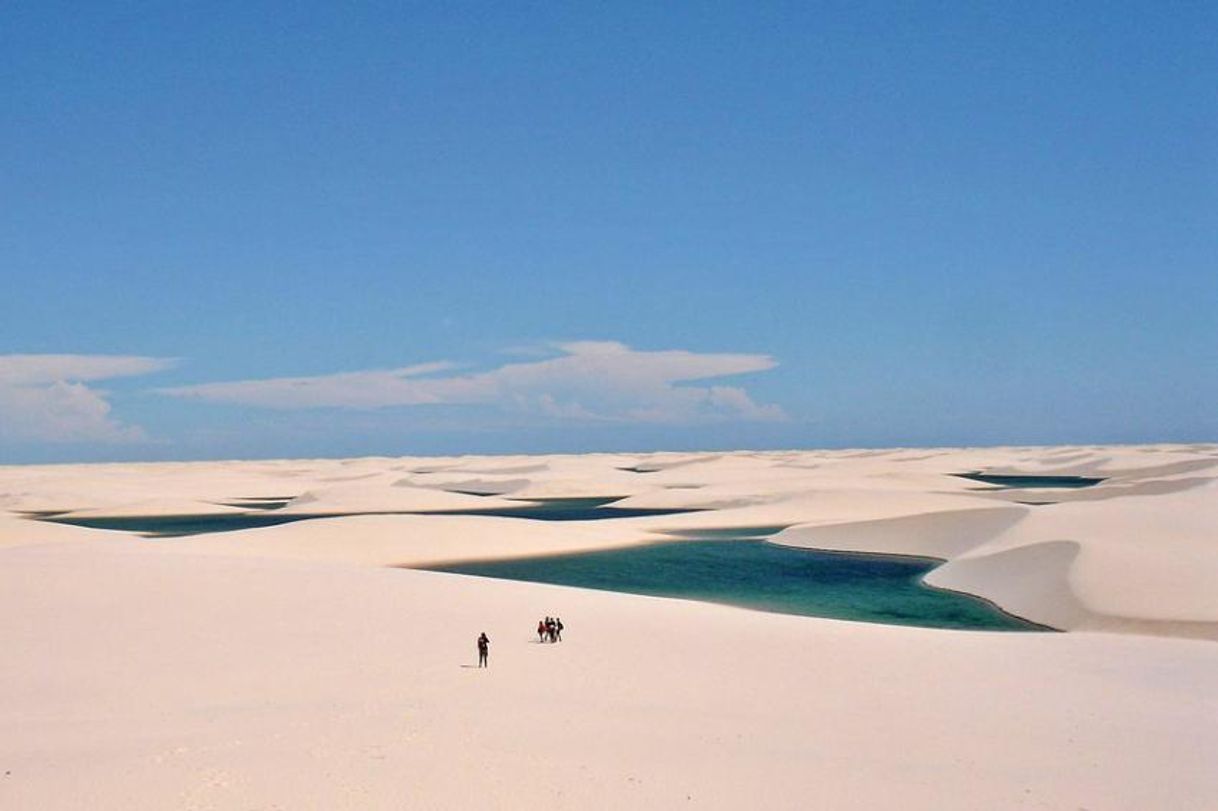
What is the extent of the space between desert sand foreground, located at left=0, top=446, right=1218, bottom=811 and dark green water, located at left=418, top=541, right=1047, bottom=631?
6.20 feet

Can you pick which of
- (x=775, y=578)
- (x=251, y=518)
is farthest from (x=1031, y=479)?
(x=775, y=578)

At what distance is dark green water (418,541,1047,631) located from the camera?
1101 inches

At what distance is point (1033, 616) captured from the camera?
2662 centimetres

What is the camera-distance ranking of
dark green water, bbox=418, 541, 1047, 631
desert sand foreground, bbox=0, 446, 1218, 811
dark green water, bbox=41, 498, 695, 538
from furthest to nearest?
dark green water, bbox=41, 498, 695, 538 < dark green water, bbox=418, 541, 1047, 631 < desert sand foreground, bbox=0, 446, 1218, 811

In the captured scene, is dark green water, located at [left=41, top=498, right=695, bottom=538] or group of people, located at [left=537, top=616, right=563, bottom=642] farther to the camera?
dark green water, located at [left=41, top=498, right=695, bottom=538]

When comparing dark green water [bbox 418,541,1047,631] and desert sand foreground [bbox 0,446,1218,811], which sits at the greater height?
desert sand foreground [bbox 0,446,1218,811]

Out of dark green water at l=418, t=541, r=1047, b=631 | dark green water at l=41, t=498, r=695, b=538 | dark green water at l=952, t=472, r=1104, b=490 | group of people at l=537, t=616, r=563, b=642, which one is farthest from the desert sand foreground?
dark green water at l=952, t=472, r=1104, b=490

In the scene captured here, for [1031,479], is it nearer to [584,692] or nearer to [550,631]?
[550,631]

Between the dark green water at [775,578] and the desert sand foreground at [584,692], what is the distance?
189cm

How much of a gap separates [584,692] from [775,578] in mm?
21438

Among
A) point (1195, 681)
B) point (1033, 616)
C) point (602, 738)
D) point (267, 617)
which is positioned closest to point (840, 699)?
point (602, 738)

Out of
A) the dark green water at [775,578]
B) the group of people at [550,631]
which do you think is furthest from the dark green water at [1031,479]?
the group of people at [550,631]

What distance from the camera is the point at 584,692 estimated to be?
1498cm

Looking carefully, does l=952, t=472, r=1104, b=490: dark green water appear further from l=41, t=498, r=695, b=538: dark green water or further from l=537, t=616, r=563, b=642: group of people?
l=537, t=616, r=563, b=642: group of people
